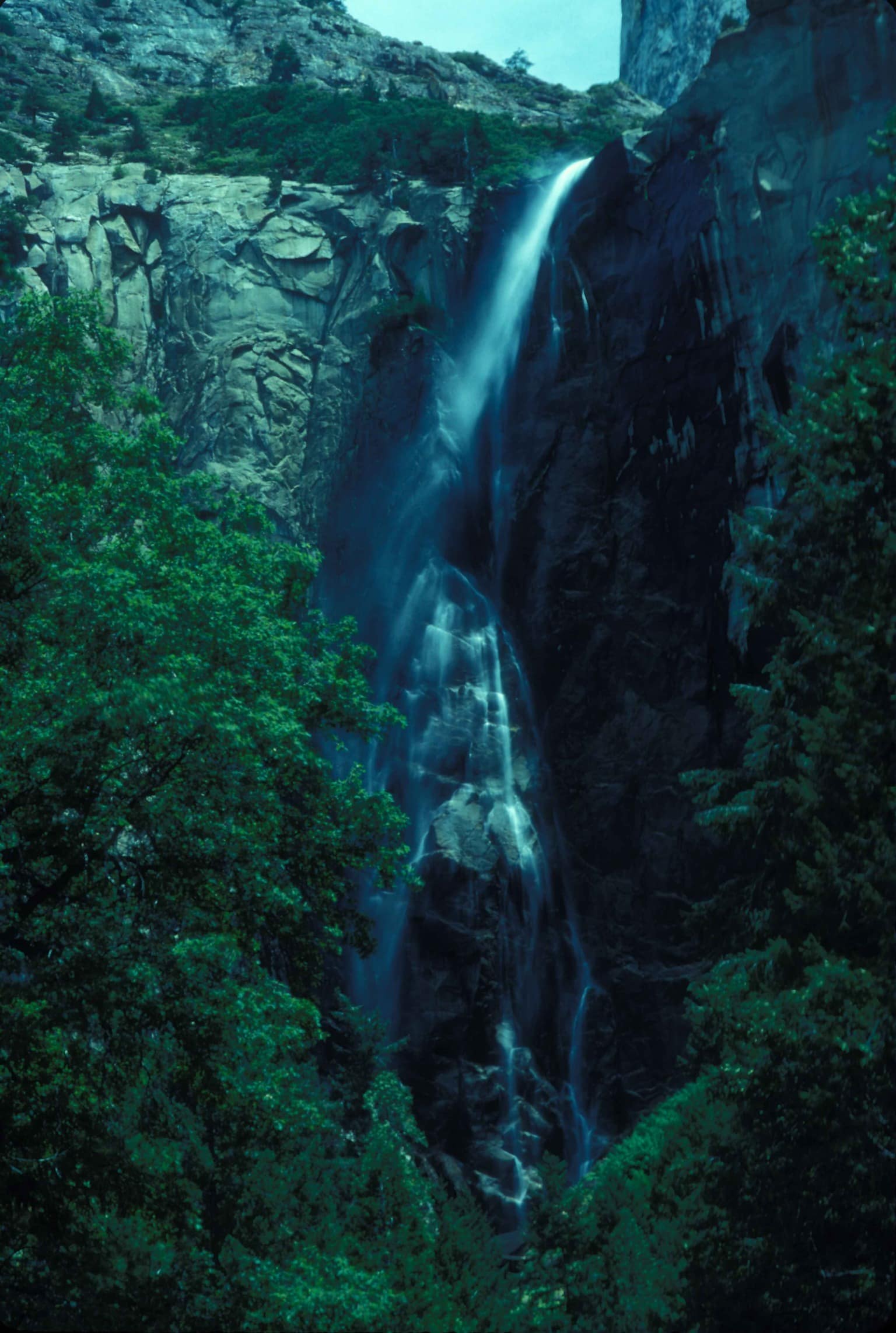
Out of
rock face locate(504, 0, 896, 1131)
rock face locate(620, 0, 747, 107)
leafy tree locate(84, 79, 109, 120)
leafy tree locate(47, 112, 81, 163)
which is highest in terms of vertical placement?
rock face locate(620, 0, 747, 107)

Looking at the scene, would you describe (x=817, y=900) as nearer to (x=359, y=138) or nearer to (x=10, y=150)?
(x=359, y=138)

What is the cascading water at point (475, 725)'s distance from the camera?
30.3m

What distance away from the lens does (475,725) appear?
34000mm

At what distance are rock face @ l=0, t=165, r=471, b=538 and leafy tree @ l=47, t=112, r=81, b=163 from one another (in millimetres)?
2441

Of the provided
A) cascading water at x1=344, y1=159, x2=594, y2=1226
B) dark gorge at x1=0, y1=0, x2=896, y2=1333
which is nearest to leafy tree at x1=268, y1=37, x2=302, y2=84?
dark gorge at x1=0, y1=0, x2=896, y2=1333

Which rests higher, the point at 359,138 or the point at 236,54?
the point at 236,54

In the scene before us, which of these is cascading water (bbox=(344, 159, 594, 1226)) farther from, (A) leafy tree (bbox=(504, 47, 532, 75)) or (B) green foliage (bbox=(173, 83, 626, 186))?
(A) leafy tree (bbox=(504, 47, 532, 75))

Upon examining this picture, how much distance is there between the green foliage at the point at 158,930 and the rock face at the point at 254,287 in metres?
24.0

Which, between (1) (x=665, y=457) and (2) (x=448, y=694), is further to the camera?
(1) (x=665, y=457)

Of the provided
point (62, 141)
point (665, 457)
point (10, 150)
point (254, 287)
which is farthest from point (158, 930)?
point (62, 141)

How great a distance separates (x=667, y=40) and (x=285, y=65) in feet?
92.9

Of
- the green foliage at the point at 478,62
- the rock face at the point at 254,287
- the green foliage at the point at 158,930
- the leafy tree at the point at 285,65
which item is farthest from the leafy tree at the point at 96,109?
the green foliage at the point at 158,930

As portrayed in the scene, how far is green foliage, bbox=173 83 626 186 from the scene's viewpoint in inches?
1823

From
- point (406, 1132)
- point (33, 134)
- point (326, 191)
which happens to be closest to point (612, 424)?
point (326, 191)
